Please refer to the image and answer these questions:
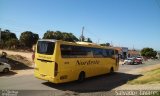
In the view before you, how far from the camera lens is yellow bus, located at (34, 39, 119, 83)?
14172 mm

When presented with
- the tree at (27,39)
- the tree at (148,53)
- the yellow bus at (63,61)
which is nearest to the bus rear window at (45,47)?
the yellow bus at (63,61)

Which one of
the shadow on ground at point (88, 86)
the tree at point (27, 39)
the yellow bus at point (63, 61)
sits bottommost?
the shadow on ground at point (88, 86)

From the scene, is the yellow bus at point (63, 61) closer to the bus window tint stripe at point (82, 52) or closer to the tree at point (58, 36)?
the bus window tint stripe at point (82, 52)

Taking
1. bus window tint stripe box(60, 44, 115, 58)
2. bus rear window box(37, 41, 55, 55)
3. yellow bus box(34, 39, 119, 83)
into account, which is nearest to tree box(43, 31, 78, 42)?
bus window tint stripe box(60, 44, 115, 58)

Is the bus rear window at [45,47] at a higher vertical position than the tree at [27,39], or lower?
lower

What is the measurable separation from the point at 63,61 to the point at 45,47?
1.55m

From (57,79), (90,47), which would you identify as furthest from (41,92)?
(90,47)

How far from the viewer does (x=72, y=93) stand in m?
13.0

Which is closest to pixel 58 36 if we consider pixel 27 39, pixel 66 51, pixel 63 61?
pixel 27 39

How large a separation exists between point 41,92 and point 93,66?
7162mm

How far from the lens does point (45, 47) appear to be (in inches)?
583

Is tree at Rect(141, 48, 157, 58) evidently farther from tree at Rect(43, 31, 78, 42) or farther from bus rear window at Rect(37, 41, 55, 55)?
bus rear window at Rect(37, 41, 55, 55)

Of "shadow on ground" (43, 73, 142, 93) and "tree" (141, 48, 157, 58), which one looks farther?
"tree" (141, 48, 157, 58)

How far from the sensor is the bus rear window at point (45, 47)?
47.2 feet
